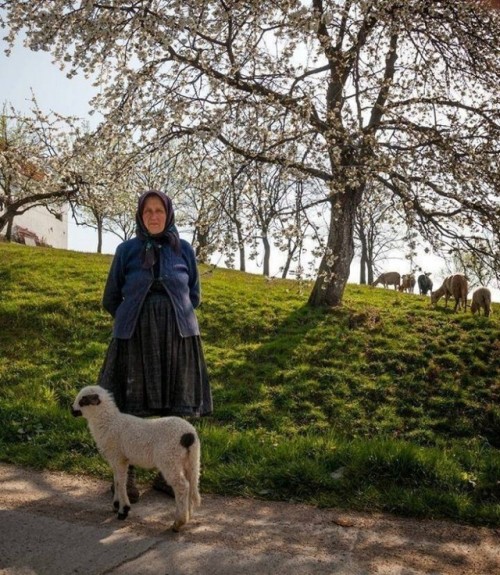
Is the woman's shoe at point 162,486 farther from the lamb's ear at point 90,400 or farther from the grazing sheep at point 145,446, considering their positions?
the lamb's ear at point 90,400

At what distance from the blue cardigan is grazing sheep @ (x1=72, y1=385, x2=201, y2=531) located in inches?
25.1

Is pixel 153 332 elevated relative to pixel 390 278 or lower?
lower

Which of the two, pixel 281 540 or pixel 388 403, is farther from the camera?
pixel 388 403

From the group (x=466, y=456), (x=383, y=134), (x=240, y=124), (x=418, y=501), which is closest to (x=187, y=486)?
(x=418, y=501)

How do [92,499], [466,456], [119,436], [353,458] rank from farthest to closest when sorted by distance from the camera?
[466,456] < [353,458] < [92,499] < [119,436]

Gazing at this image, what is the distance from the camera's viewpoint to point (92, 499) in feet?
15.9

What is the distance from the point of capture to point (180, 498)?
13.5ft

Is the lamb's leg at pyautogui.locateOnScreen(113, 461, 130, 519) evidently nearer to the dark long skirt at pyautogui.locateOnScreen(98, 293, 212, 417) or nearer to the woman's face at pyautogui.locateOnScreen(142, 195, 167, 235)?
the dark long skirt at pyautogui.locateOnScreen(98, 293, 212, 417)

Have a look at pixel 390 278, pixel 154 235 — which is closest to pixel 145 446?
pixel 154 235

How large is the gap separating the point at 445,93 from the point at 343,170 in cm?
384

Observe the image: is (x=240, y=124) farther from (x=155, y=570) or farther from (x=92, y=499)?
(x=155, y=570)

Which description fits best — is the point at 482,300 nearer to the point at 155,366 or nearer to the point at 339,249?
the point at 339,249

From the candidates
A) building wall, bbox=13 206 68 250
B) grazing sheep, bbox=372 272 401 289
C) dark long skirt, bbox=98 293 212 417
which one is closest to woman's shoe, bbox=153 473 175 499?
dark long skirt, bbox=98 293 212 417

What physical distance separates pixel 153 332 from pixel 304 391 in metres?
5.66
